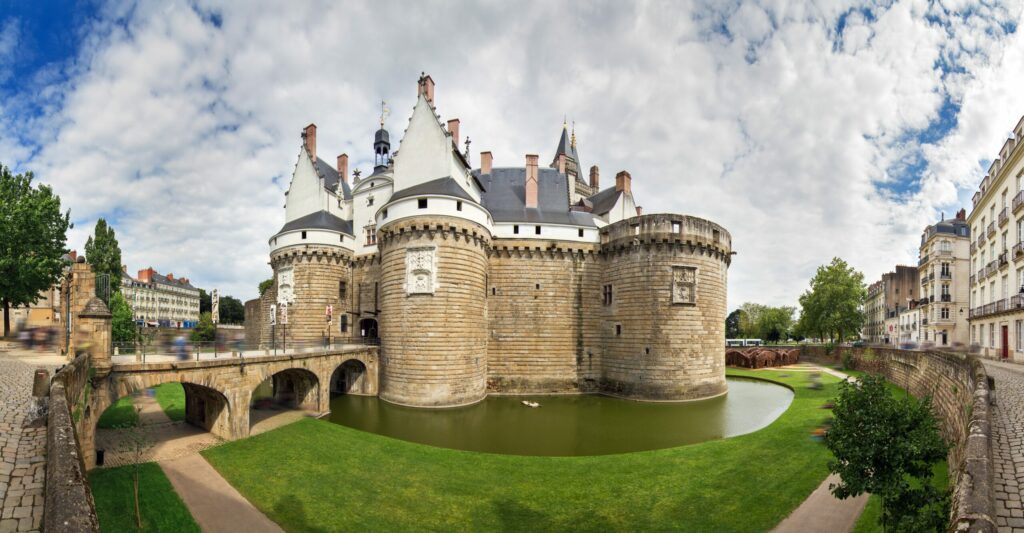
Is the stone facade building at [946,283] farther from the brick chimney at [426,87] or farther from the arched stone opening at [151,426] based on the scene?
the arched stone opening at [151,426]

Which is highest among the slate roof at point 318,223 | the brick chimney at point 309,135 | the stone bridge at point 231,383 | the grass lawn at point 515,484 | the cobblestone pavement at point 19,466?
the brick chimney at point 309,135

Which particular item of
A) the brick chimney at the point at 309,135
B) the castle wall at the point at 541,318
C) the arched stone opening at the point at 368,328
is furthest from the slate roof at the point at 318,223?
the castle wall at the point at 541,318

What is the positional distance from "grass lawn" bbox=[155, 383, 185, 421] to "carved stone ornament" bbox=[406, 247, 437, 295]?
41.0 feet

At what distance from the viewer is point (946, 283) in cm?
4444

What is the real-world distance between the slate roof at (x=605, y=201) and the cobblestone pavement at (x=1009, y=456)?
23.4 metres

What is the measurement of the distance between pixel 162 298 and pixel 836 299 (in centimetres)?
11105

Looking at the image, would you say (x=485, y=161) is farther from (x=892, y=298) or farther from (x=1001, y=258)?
(x=892, y=298)

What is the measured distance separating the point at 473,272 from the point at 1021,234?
93.8 feet

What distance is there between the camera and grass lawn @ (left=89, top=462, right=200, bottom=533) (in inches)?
439

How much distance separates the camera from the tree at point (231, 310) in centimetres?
9494

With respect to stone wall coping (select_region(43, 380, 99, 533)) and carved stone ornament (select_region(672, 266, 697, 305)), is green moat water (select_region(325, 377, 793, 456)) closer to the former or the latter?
carved stone ornament (select_region(672, 266, 697, 305))

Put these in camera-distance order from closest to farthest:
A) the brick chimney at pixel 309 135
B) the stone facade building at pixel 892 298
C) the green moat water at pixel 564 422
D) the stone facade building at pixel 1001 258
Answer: the green moat water at pixel 564 422, the stone facade building at pixel 1001 258, the brick chimney at pixel 309 135, the stone facade building at pixel 892 298

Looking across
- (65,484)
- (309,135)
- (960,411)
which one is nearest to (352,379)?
(309,135)

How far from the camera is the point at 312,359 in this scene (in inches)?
925
